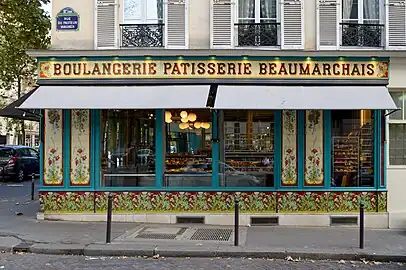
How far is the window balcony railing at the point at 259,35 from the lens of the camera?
11703mm

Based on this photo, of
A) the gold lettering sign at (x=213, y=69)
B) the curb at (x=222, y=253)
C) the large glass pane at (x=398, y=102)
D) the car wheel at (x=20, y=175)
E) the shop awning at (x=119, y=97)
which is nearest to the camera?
the curb at (x=222, y=253)

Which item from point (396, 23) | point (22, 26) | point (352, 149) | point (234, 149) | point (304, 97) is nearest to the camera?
point (304, 97)

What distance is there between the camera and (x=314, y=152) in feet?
38.4

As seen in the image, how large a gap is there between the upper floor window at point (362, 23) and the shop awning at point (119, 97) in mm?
3593

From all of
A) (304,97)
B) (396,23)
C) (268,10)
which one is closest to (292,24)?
(268,10)

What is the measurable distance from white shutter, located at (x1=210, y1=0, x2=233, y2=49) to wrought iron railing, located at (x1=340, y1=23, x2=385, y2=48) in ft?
8.68

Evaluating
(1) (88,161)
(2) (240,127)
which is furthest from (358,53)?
(1) (88,161)

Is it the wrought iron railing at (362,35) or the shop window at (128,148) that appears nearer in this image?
the wrought iron railing at (362,35)

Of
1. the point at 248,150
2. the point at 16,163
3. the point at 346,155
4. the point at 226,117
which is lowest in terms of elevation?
the point at 16,163

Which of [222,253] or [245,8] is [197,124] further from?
[222,253]

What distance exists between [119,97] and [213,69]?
2.29 meters

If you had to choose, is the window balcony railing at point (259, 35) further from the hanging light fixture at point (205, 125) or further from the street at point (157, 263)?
the street at point (157, 263)

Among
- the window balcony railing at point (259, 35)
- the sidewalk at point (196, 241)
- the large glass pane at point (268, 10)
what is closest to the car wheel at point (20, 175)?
the sidewalk at point (196, 241)

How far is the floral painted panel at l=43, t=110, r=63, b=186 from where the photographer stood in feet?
39.1
